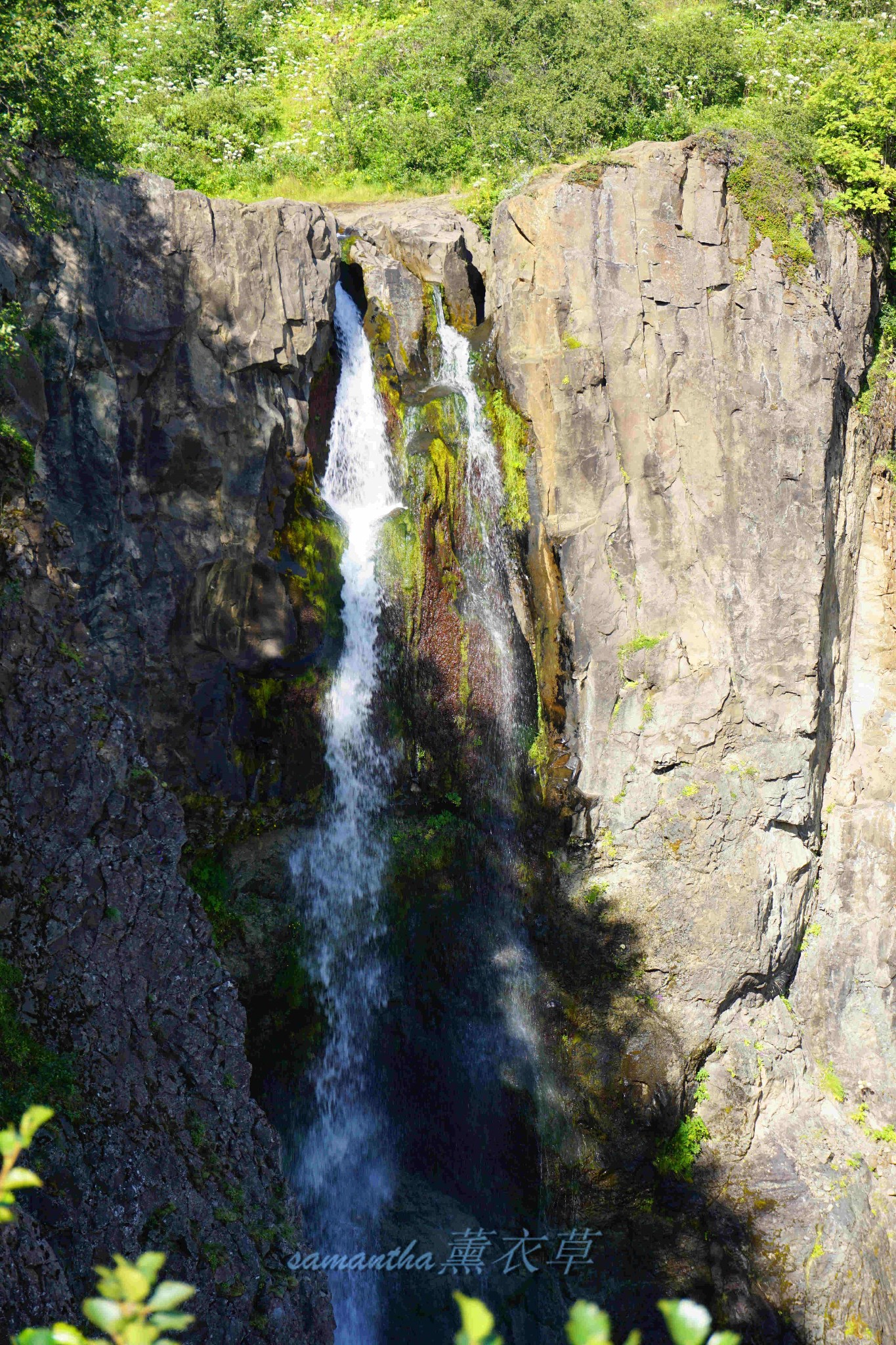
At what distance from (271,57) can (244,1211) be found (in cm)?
2070

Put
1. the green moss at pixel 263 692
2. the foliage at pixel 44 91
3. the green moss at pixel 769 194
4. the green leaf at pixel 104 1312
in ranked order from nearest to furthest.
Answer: the green leaf at pixel 104 1312
the foliage at pixel 44 91
the green moss at pixel 263 692
the green moss at pixel 769 194

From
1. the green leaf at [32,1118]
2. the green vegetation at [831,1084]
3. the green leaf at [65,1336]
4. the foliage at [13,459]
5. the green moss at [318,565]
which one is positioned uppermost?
the foliage at [13,459]

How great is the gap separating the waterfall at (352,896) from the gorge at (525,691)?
5cm

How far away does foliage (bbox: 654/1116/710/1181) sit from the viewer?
426 inches

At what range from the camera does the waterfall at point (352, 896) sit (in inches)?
415

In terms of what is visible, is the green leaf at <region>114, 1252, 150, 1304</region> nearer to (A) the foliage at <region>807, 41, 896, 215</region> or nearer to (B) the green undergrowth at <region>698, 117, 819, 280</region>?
(B) the green undergrowth at <region>698, 117, 819, 280</region>

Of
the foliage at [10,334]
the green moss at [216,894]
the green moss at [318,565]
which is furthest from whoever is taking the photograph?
the green moss at [318,565]

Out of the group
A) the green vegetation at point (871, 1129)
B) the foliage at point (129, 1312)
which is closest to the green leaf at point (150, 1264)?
the foliage at point (129, 1312)

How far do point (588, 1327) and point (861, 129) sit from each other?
1483 centimetres

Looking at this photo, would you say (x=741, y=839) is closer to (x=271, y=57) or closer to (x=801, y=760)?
(x=801, y=760)

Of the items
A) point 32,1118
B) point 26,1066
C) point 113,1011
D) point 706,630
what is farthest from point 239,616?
point 32,1118

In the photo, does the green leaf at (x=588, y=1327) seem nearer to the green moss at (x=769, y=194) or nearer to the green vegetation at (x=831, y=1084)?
the green vegetation at (x=831, y=1084)

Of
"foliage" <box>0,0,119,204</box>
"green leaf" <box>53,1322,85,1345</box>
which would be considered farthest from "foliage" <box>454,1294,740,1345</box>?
"foliage" <box>0,0,119,204</box>

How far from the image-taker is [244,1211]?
6.96 meters
